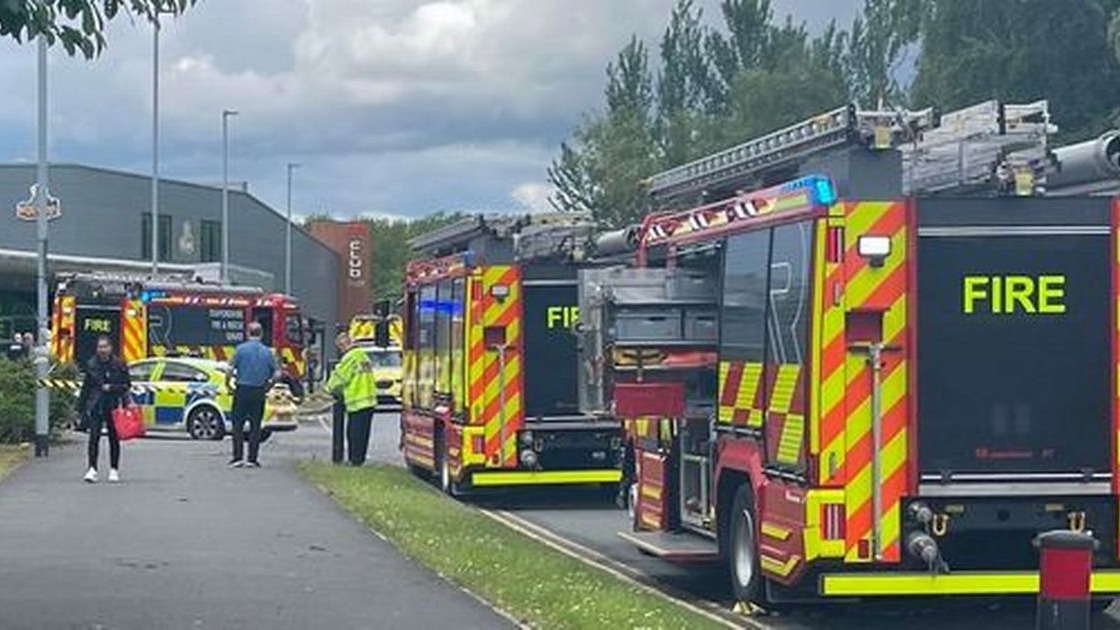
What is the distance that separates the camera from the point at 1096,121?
47.0 m

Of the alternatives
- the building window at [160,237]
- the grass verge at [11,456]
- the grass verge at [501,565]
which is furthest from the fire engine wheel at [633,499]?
the building window at [160,237]

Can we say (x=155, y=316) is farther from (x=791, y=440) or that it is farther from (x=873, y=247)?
(x=873, y=247)

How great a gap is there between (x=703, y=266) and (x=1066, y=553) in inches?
260

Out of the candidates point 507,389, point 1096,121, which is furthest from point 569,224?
point 1096,121

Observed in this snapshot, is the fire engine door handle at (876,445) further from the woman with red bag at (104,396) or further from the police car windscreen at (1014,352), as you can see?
the woman with red bag at (104,396)

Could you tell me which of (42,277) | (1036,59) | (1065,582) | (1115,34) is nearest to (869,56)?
(1036,59)

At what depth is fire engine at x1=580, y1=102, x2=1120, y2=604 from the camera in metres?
11.4

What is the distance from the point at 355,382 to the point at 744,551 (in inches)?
498

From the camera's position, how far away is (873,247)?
37.2ft

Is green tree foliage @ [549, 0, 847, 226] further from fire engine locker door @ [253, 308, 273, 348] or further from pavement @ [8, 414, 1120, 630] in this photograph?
pavement @ [8, 414, 1120, 630]

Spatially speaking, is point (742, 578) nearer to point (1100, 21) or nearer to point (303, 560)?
point (303, 560)

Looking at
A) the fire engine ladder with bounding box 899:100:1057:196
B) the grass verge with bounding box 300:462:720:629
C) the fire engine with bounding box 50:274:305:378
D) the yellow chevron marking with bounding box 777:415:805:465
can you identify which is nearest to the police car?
the fire engine with bounding box 50:274:305:378

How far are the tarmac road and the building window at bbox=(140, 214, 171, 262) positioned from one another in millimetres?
53852

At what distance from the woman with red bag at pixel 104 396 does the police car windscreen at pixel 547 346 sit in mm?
4390
